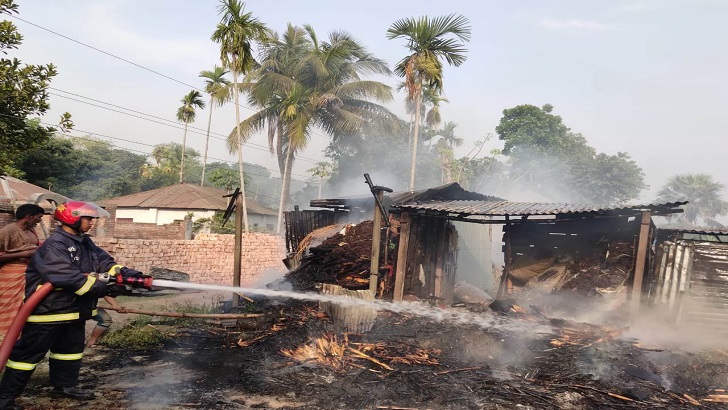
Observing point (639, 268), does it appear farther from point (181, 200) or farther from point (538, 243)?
point (181, 200)

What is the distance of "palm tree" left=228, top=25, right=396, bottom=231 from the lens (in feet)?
91.7

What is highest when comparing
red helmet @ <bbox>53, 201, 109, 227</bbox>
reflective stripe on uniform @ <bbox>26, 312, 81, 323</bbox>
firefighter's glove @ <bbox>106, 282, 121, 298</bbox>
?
red helmet @ <bbox>53, 201, 109, 227</bbox>

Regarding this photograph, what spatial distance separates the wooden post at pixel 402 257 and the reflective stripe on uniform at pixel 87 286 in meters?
7.28

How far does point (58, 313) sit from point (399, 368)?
442cm

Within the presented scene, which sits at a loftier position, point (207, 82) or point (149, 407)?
point (207, 82)

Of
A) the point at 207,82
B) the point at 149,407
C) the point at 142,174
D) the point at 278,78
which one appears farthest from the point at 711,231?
the point at 142,174

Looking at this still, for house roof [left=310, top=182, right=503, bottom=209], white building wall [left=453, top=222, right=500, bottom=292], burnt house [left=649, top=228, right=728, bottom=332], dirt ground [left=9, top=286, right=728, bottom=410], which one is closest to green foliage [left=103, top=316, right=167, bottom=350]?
dirt ground [left=9, top=286, right=728, bottom=410]

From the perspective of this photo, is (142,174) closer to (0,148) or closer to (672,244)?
(0,148)

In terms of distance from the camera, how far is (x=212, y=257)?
18172 millimetres

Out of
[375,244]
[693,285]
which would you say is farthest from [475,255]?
[693,285]

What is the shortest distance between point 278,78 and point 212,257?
1406 cm

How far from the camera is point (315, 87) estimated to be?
2991 cm

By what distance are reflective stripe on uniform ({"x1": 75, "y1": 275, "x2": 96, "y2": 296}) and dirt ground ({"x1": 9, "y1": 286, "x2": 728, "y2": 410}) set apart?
1307 mm

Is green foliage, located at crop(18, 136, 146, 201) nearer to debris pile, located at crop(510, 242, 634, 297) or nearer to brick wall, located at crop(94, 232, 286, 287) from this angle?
brick wall, located at crop(94, 232, 286, 287)
